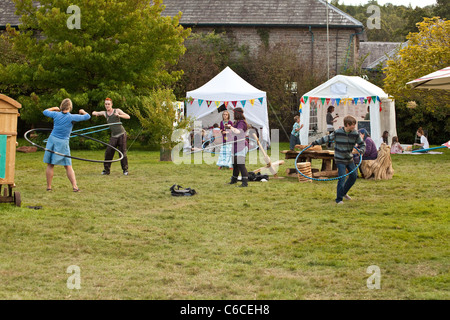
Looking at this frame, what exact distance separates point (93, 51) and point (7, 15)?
1352 centimetres

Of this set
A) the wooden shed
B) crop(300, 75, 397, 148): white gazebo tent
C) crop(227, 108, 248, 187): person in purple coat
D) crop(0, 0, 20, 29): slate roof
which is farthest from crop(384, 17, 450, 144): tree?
crop(0, 0, 20, 29): slate roof

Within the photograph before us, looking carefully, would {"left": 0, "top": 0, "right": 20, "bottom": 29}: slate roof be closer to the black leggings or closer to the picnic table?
the picnic table

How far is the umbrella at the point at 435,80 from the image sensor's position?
9.52 m

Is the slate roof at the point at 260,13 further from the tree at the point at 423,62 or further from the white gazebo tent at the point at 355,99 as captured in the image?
the tree at the point at 423,62

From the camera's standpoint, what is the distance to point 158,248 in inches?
301

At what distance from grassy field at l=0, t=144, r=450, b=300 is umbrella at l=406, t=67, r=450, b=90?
205cm

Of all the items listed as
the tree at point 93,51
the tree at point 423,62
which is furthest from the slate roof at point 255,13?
the tree at point 423,62

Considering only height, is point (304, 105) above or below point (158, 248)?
above

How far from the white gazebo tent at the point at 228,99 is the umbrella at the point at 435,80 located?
1359 centimetres

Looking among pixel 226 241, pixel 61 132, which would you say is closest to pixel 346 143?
pixel 226 241

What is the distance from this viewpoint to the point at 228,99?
24031 mm

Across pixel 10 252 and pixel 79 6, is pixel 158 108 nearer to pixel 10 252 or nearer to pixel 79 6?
pixel 79 6
